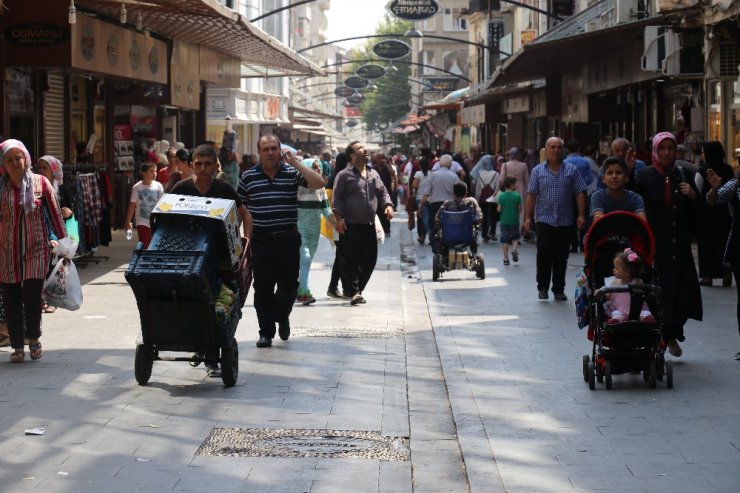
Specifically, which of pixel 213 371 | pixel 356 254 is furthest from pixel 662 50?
pixel 213 371

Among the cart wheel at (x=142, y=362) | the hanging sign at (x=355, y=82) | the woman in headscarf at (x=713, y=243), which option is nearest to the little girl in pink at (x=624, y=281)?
the cart wheel at (x=142, y=362)

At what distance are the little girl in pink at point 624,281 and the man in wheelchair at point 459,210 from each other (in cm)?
816

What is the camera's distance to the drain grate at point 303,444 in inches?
296

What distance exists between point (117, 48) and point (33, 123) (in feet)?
5.37

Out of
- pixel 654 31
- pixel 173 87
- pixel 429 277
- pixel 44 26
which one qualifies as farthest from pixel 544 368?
pixel 173 87

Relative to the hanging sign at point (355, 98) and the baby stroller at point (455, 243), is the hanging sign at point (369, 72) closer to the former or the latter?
the hanging sign at point (355, 98)

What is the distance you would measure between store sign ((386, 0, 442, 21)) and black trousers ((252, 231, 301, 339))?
27.2 metres

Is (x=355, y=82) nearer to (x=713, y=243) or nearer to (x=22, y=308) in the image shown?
(x=713, y=243)

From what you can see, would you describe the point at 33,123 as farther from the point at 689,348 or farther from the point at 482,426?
the point at 482,426

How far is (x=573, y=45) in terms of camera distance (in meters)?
23.2

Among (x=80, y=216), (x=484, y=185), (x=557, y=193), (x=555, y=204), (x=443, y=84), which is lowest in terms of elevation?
(x=80, y=216)

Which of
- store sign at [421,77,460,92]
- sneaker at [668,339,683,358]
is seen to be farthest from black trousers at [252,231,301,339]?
store sign at [421,77,460,92]

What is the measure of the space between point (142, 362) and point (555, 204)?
616cm

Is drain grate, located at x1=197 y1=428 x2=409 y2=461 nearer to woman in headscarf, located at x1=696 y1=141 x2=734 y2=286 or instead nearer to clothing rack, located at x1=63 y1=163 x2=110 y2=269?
woman in headscarf, located at x1=696 y1=141 x2=734 y2=286
